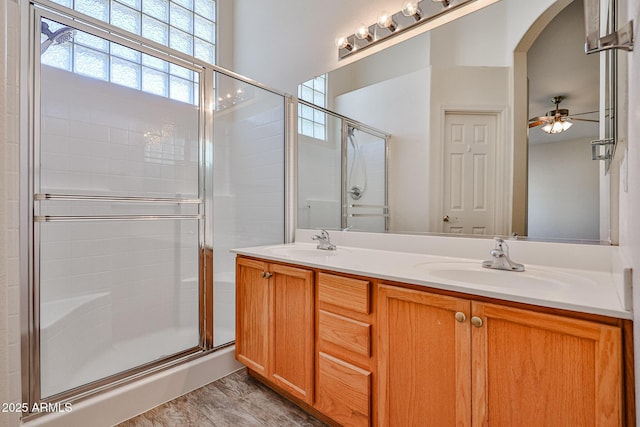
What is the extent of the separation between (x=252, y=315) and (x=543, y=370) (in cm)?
134

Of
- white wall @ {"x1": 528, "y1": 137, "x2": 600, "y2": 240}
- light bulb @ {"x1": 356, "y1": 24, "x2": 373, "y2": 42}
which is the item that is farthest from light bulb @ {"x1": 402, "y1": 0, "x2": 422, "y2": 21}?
white wall @ {"x1": 528, "y1": 137, "x2": 600, "y2": 240}

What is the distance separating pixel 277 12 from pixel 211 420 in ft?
9.71

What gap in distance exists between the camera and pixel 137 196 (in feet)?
6.28

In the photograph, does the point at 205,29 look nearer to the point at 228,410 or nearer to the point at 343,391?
the point at 228,410

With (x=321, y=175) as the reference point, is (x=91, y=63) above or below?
above

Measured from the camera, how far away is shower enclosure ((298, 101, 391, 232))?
6.13 feet

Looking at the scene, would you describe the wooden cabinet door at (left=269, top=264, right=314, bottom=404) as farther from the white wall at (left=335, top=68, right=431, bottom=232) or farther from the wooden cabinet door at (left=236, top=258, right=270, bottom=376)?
the white wall at (left=335, top=68, right=431, bottom=232)

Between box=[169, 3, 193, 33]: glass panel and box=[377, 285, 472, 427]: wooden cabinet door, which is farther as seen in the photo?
box=[169, 3, 193, 33]: glass panel

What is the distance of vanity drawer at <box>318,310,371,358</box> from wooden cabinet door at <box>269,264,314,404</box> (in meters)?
0.08

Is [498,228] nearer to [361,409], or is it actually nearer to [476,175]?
[476,175]

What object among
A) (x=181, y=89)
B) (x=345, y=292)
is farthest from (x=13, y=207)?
(x=345, y=292)

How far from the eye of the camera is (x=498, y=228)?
1417 mm

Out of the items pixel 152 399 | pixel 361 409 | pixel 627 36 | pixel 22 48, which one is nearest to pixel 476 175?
pixel 627 36

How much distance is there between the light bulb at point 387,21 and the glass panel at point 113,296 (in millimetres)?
1713
